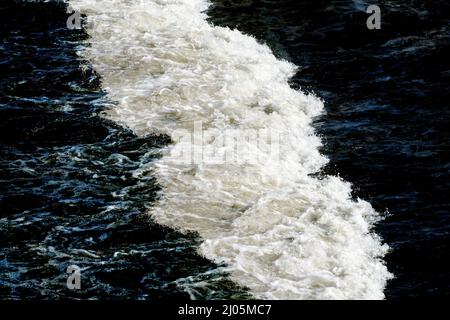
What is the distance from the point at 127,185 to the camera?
11.9 m

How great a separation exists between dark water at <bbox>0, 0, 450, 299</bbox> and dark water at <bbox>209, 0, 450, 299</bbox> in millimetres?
28

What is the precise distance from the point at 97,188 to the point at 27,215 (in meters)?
1.25

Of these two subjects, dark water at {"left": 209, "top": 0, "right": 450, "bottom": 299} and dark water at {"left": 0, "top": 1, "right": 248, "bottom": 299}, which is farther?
dark water at {"left": 209, "top": 0, "right": 450, "bottom": 299}

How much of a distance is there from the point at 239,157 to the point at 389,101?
392 centimetres

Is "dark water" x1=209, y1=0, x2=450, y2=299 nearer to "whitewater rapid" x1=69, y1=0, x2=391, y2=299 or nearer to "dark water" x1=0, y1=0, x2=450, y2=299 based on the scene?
"dark water" x1=0, y1=0, x2=450, y2=299

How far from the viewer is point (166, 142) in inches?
525

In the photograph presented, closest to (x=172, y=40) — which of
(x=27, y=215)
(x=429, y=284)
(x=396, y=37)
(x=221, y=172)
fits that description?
(x=396, y=37)

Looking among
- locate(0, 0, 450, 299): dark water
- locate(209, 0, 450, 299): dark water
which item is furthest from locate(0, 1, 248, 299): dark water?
locate(209, 0, 450, 299): dark water

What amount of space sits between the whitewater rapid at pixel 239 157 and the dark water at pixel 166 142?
31cm

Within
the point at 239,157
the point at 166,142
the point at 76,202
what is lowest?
the point at 76,202

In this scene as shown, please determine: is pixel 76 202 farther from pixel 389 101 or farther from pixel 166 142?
pixel 389 101

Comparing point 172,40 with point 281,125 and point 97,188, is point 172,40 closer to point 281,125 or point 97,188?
point 281,125

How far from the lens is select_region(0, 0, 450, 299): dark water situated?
980 cm

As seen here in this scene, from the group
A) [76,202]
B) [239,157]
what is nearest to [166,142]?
[239,157]
